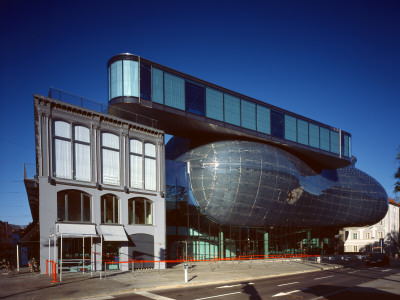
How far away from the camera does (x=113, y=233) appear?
2953 cm

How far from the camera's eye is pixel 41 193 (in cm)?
2616

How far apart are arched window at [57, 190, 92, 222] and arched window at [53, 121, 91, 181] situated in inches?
50.2

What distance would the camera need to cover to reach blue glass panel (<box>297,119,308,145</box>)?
2034 inches

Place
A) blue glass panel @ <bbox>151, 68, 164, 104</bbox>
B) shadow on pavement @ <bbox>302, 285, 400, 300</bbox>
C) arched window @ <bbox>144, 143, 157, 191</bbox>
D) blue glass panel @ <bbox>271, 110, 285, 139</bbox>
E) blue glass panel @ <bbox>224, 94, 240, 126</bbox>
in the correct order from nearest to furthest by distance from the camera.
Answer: shadow on pavement @ <bbox>302, 285, 400, 300</bbox>, arched window @ <bbox>144, 143, 157, 191</bbox>, blue glass panel @ <bbox>151, 68, 164, 104</bbox>, blue glass panel @ <bbox>224, 94, 240, 126</bbox>, blue glass panel @ <bbox>271, 110, 285, 139</bbox>

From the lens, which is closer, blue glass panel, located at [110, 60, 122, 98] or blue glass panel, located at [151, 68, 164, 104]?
blue glass panel, located at [110, 60, 122, 98]

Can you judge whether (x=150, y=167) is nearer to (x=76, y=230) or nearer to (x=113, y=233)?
(x=113, y=233)

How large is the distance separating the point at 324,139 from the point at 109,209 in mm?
36888

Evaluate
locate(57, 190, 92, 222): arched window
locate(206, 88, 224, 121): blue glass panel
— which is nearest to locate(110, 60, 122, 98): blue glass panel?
locate(57, 190, 92, 222): arched window

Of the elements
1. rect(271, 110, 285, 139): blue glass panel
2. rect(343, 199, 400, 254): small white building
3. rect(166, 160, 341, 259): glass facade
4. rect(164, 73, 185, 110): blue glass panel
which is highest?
rect(164, 73, 185, 110): blue glass panel

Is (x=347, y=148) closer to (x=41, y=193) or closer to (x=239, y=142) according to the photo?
(x=239, y=142)

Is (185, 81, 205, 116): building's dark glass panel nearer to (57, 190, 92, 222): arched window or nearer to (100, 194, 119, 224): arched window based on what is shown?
(100, 194, 119, 224): arched window

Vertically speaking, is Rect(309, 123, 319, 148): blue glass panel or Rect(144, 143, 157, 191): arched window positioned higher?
Rect(309, 123, 319, 148): blue glass panel

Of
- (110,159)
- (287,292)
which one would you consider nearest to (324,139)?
(110,159)

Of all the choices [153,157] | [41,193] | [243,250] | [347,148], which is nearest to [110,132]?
[153,157]
